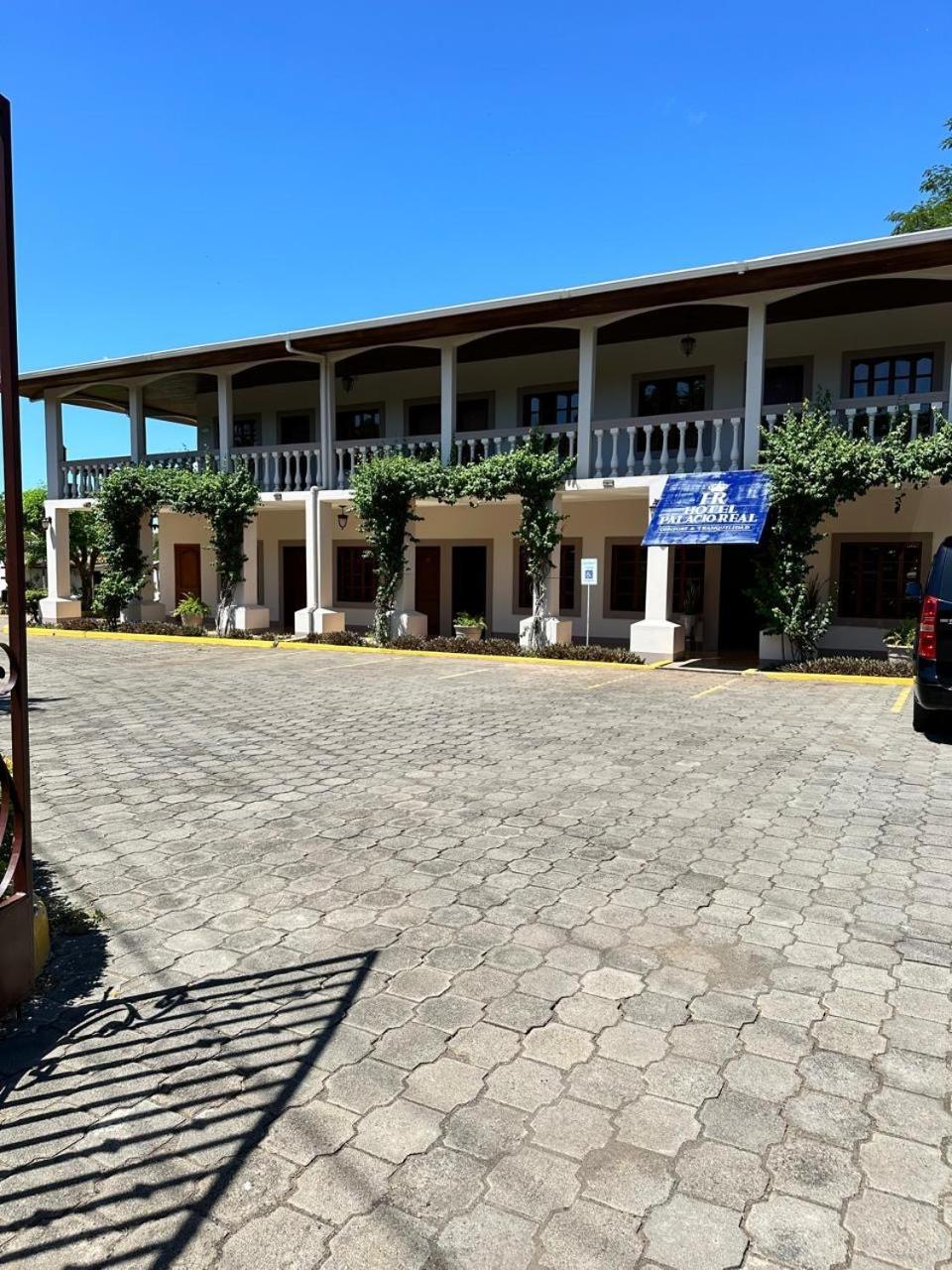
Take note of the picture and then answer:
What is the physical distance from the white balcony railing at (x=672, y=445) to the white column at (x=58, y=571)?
14998mm

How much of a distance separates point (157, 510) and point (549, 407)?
33.8 ft

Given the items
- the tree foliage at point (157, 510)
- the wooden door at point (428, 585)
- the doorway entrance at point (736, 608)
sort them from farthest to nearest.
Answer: the wooden door at point (428, 585) → the tree foliage at point (157, 510) → the doorway entrance at point (736, 608)

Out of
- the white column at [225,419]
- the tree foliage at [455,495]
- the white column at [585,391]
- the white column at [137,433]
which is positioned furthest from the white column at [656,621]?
the white column at [137,433]

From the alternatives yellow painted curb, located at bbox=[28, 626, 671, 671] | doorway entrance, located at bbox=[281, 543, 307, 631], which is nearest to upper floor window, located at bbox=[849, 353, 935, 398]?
yellow painted curb, located at bbox=[28, 626, 671, 671]

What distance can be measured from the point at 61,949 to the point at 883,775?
5.94 metres

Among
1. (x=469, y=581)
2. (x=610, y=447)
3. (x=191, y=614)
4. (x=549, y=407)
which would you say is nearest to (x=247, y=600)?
(x=191, y=614)

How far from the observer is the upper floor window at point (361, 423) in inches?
802

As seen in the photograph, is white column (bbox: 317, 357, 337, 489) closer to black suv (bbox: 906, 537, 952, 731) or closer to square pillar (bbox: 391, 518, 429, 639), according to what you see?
square pillar (bbox: 391, 518, 429, 639)

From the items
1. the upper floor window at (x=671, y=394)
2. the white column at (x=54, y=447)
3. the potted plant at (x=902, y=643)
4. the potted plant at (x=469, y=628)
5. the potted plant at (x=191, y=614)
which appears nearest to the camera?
the potted plant at (x=902, y=643)

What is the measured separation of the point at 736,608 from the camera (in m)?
16.8

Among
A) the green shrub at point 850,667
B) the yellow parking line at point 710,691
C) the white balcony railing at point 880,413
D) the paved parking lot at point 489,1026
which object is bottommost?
the paved parking lot at point 489,1026

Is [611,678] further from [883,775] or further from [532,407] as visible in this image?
[532,407]

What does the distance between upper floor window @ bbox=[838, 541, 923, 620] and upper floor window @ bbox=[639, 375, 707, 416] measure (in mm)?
4220

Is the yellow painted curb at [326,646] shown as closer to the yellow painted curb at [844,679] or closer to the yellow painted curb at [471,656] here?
the yellow painted curb at [471,656]
